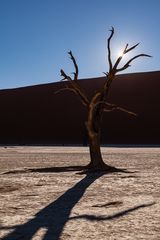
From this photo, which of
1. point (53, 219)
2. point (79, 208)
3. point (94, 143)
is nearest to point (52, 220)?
point (53, 219)

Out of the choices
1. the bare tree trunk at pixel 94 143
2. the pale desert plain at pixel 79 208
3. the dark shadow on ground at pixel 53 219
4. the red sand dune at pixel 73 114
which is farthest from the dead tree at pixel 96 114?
the red sand dune at pixel 73 114

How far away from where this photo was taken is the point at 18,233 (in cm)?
528

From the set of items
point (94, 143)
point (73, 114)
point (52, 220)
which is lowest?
point (52, 220)

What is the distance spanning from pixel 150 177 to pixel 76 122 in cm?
5239

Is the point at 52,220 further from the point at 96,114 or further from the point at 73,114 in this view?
the point at 73,114

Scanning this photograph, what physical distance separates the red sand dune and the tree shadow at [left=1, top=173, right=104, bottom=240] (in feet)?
164

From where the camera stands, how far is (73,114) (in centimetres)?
6481

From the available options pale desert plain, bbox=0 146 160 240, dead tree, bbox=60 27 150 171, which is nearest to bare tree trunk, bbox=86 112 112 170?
dead tree, bbox=60 27 150 171

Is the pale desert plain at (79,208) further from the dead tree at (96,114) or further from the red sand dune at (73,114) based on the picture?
the red sand dune at (73,114)

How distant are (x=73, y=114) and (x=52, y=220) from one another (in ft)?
193

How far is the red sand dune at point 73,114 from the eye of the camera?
59281mm

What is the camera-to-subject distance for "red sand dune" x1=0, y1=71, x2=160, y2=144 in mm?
59281

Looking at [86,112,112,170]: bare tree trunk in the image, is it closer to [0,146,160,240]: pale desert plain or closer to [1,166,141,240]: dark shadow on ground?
[0,146,160,240]: pale desert plain

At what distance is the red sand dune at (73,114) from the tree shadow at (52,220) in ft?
164
